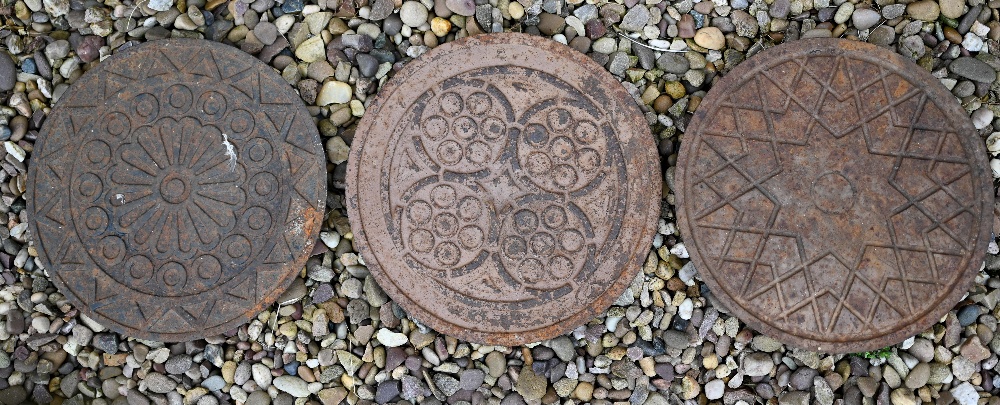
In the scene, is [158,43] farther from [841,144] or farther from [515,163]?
[841,144]

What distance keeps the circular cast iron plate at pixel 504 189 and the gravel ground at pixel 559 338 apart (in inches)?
5.8

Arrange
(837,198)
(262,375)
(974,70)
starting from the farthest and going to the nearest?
(262,375), (974,70), (837,198)

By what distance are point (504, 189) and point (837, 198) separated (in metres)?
1.28

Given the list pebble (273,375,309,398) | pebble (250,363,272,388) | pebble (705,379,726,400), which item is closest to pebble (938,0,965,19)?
pebble (705,379,726,400)

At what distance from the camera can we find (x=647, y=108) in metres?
2.88

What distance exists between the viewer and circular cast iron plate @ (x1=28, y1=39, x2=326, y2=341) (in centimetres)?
279

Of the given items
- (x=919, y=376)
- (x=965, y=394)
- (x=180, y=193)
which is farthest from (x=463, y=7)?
(x=965, y=394)

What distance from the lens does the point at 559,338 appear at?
286 cm

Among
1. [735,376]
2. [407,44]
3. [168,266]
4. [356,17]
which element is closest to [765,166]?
[735,376]

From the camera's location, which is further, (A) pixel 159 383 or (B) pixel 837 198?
(A) pixel 159 383

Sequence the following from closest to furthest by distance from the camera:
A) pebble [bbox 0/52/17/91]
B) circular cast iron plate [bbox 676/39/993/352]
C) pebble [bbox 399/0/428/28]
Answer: circular cast iron plate [bbox 676/39/993/352] → pebble [bbox 399/0/428/28] → pebble [bbox 0/52/17/91]

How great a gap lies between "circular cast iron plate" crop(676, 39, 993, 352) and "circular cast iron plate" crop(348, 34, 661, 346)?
294 millimetres

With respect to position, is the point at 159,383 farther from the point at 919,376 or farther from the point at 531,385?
the point at 919,376

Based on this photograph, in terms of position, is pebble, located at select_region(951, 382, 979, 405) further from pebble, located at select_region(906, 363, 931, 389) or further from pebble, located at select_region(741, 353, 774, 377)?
pebble, located at select_region(741, 353, 774, 377)
